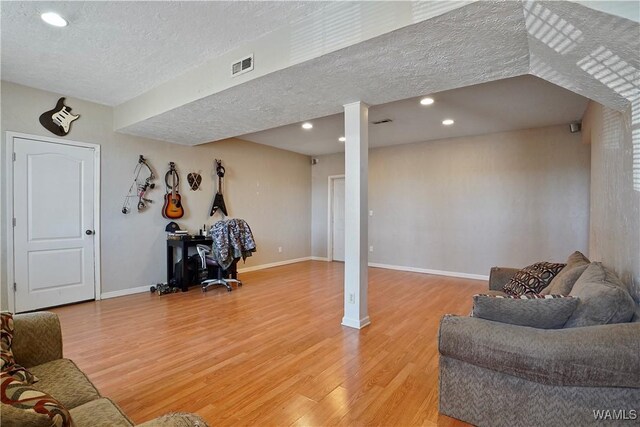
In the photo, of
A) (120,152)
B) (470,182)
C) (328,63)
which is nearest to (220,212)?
(120,152)

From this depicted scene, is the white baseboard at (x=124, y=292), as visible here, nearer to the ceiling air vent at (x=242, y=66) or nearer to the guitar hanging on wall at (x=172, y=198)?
the guitar hanging on wall at (x=172, y=198)

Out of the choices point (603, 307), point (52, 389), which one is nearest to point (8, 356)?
point (52, 389)

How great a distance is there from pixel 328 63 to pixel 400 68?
1.82 ft

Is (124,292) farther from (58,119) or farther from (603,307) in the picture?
(603,307)

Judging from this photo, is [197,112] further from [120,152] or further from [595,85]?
[595,85]

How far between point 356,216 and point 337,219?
4.25 m

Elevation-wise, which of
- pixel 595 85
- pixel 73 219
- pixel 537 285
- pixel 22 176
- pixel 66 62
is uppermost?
pixel 66 62

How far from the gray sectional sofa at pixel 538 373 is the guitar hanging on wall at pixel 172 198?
14.6 feet

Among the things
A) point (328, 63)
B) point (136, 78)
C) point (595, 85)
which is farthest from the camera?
point (136, 78)

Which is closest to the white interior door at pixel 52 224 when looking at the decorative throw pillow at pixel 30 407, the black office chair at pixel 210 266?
the black office chair at pixel 210 266

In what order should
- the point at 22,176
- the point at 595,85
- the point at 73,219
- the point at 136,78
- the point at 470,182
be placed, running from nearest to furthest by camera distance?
the point at 595,85, the point at 136,78, the point at 22,176, the point at 73,219, the point at 470,182

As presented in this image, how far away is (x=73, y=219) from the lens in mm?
3961

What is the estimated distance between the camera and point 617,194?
2.32m

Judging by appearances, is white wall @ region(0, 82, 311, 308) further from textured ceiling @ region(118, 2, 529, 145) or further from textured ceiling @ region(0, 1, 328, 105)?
textured ceiling @ region(118, 2, 529, 145)
